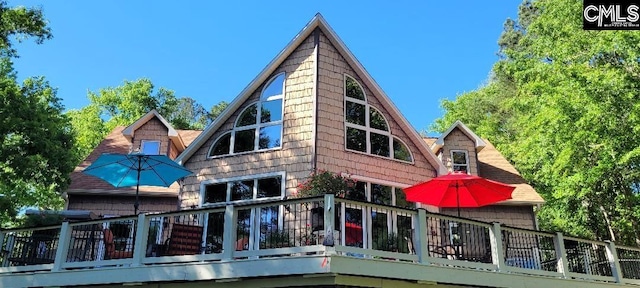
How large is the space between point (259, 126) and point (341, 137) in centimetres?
227

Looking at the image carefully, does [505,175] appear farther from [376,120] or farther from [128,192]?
[128,192]

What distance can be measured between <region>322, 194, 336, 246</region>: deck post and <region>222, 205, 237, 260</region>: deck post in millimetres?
1435

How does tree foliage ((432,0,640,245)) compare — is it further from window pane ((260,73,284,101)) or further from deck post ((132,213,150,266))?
deck post ((132,213,150,266))

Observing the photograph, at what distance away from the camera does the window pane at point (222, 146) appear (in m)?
13.4

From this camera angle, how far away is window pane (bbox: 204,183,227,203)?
1287cm

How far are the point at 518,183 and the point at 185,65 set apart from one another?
1672 cm

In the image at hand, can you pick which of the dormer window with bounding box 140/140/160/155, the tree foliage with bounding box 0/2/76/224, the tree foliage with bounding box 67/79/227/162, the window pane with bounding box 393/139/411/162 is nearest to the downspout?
the window pane with bounding box 393/139/411/162

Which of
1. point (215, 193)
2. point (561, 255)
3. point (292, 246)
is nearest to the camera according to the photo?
point (292, 246)

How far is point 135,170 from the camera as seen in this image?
995cm

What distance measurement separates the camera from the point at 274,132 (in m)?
13.1

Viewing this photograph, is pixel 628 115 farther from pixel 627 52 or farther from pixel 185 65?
pixel 185 65

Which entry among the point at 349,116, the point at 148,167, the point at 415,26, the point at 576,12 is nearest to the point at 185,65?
the point at 415,26

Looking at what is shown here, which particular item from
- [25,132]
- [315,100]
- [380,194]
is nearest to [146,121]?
[25,132]

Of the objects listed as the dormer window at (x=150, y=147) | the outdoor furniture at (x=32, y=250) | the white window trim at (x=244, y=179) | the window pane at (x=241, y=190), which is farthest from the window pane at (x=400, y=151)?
the outdoor furniture at (x=32, y=250)
